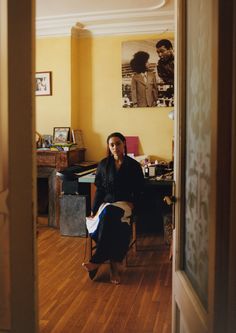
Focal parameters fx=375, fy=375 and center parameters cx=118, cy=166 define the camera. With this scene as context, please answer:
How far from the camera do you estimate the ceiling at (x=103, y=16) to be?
15.1ft

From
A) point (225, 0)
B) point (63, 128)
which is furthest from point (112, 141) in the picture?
point (225, 0)

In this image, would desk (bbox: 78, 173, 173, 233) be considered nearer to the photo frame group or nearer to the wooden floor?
the wooden floor

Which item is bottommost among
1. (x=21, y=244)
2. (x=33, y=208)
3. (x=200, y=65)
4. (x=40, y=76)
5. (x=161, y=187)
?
(x=161, y=187)

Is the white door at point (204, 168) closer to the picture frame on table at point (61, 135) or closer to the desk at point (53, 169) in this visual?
the desk at point (53, 169)

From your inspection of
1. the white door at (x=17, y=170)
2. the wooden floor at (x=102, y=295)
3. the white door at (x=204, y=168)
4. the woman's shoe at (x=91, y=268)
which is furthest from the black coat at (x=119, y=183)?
the white door at (x=17, y=170)

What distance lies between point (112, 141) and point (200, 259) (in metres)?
2.41

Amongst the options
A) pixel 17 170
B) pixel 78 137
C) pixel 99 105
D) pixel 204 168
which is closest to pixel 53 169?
pixel 78 137

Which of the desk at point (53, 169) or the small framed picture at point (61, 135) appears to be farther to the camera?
the small framed picture at point (61, 135)

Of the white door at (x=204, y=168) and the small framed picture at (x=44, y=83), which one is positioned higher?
the small framed picture at (x=44, y=83)

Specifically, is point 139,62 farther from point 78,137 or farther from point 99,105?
point 78,137

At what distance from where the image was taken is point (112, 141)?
3547 mm

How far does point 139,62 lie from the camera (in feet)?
17.2

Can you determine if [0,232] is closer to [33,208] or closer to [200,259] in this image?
[33,208]

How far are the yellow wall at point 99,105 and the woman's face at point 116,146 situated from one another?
1.82m
